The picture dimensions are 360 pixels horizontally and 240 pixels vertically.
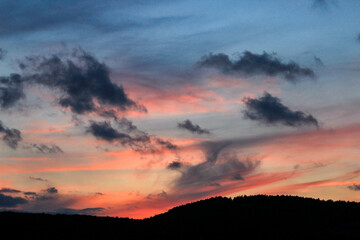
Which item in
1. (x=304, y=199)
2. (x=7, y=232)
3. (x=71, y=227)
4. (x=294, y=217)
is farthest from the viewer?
(x=304, y=199)

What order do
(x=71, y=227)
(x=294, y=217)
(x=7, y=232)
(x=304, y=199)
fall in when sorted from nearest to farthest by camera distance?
(x=7, y=232) → (x=71, y=227) → (x=294, y=217) → (x=304, y=199)

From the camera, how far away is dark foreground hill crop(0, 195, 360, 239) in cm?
9262

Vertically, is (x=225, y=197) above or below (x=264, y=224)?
above

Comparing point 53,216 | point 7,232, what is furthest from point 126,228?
point 7,232

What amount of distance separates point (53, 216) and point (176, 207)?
34.2 m

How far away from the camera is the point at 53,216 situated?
102 m

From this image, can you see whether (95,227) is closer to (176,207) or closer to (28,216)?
(28,216)

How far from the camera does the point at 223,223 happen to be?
103625 mm

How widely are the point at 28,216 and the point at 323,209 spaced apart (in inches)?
2646

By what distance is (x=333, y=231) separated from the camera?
93.2 metres

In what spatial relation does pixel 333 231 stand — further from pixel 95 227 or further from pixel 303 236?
pixel 95 227

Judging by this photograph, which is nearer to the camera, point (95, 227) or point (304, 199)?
point (95, 227)

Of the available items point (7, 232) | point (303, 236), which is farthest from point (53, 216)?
point (303, 236)

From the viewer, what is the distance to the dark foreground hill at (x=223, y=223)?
92.6 m
